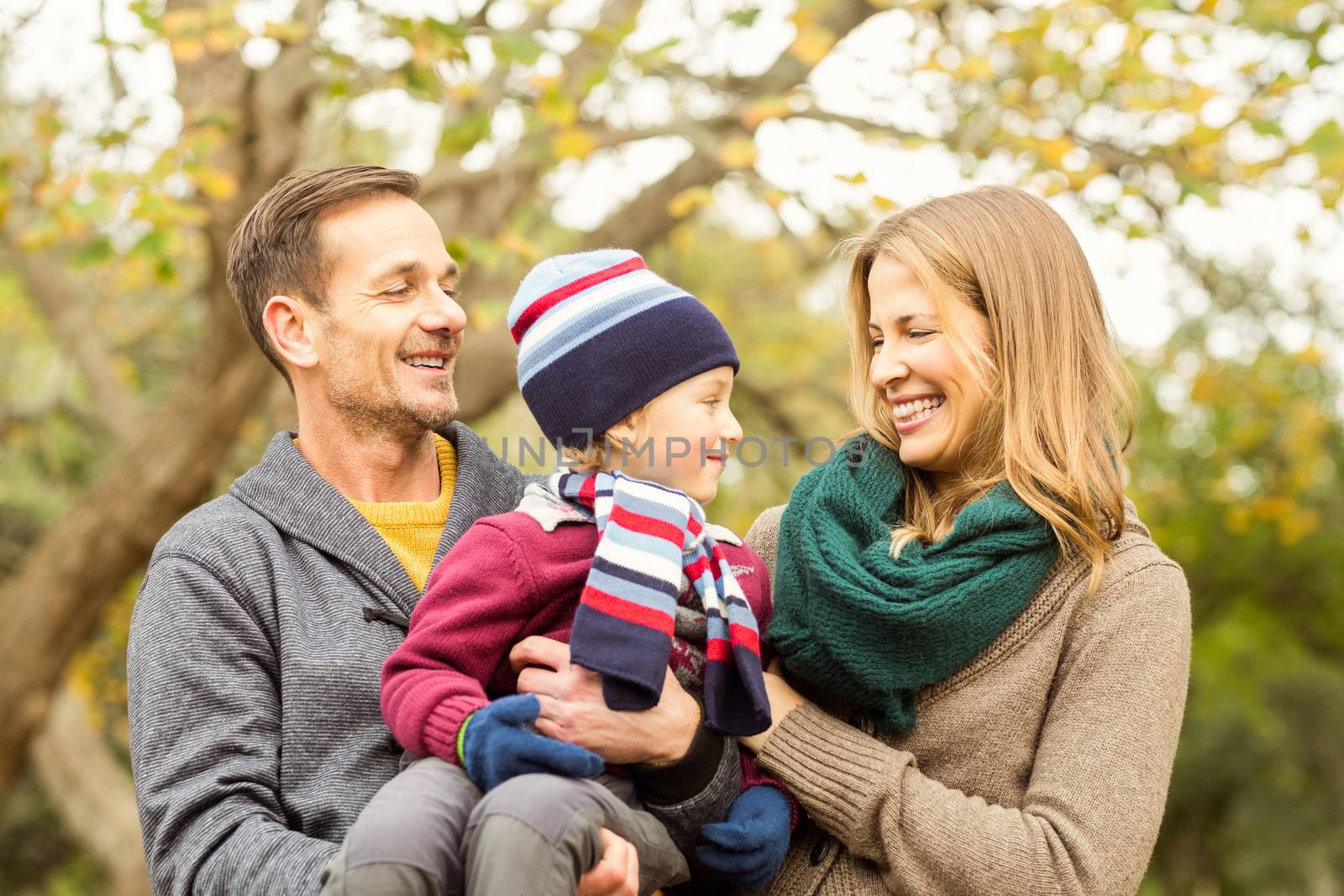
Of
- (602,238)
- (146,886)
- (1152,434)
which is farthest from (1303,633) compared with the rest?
(146,886)

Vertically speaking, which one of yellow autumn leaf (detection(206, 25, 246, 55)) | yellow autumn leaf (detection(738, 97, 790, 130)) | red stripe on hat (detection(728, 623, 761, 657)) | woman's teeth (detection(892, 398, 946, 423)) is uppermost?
yellow autumn leaf (detection(206, 25, 246, 55))

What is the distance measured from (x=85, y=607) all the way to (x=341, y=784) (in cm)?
376

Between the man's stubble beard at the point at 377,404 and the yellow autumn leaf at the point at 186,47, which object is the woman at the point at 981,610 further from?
the yellow autumn leaf at the point at 186,47

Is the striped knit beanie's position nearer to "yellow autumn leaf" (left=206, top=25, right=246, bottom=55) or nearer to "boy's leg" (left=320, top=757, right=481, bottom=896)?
"boy's leg" (left=320, top=757, right=481, bottom=896)

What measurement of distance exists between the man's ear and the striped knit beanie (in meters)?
0.59

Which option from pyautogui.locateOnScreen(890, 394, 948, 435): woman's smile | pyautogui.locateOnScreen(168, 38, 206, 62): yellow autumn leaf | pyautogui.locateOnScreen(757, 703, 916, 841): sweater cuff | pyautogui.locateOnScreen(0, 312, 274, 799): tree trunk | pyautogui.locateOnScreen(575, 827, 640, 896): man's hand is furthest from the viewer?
pyautogui.locateOnScreen(0, 312, 274, 799): tree trunk

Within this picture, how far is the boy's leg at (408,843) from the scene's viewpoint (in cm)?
170

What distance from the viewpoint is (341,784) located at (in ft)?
7.20

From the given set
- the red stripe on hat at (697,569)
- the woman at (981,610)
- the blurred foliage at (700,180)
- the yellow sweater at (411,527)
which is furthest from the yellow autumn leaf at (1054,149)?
the red stripe on hat at (697,569)

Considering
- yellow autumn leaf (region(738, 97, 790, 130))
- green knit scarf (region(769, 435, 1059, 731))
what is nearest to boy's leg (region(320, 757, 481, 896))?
green knit scarf (region(769, 435, 1059, 731))

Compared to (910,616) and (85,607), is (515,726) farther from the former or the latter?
(85,607)

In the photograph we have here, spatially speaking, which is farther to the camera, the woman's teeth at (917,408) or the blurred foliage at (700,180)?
the blurred foliage at (700,180)

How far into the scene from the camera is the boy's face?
2.18 metres

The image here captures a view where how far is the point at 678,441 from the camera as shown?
7.18ft
